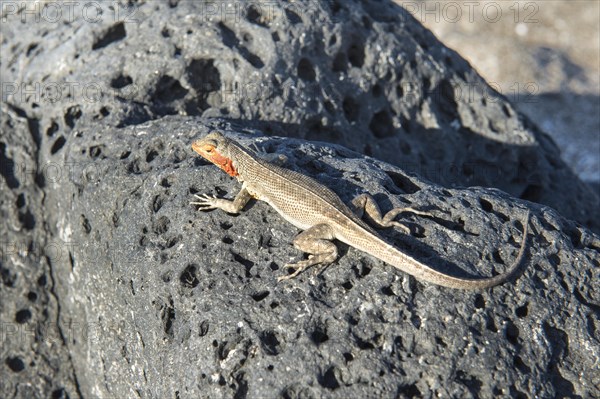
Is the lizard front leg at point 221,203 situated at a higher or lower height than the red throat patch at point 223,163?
lower

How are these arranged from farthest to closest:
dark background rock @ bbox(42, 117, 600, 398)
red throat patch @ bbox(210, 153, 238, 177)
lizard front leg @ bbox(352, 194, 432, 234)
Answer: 1. red throat patch @ bbox(210, 153, 238, 177)
2. lizard front leg @ bbox(352, 194, 432, 234)
3. dark background rock @ bbox(42, 117, 600, 398)

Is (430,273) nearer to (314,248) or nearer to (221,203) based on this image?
(314,248)

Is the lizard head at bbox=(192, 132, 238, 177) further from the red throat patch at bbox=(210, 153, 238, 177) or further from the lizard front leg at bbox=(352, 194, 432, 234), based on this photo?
the lizard front leg at bbox=(352, 194, 432, 234)

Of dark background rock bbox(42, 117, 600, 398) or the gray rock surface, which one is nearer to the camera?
dark background rock bbox(42, 117, 600, 398)

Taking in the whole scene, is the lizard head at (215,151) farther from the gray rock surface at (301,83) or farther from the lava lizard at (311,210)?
the gray rock surface at (301,83)

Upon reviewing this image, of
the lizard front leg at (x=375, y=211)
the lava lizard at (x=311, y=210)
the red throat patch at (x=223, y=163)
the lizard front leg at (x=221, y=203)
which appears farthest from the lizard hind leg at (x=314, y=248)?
the red throat patch at (x=223, y=163)

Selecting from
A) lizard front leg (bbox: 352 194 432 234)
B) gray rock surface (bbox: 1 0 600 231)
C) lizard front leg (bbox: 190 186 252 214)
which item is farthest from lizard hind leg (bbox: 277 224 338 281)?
gray rock surface (bbox: 1 0 600 231)

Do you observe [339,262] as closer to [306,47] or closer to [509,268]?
[509,268]

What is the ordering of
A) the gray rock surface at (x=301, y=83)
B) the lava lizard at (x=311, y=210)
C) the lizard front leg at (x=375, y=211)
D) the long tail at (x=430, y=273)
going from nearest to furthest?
1. the long tail at (x=430, y=273)
2. the lava lizard at (x=311, y=210)
3. the lizard front leg at (x=375, y=211)
4. the gray rock surface at (x=301, y=83)
